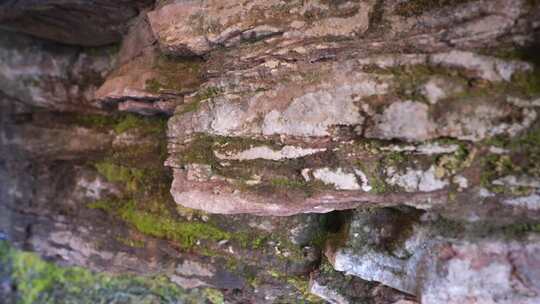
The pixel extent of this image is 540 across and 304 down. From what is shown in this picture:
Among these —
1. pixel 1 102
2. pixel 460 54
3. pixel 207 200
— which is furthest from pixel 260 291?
pixel 1 102

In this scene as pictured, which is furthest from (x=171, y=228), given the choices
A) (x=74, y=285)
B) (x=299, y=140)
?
(x=74, y=285)

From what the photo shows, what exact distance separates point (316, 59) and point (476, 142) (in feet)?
3.71

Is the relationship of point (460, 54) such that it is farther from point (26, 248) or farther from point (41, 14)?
point (26, 248)

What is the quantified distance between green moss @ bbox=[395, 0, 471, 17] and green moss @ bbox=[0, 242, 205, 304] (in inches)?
149

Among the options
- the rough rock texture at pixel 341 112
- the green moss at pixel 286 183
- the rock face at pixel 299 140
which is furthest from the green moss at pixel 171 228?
the green moss at pixel 286 183

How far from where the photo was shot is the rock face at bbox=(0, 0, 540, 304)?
2.38 meters

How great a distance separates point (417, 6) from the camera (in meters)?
2.55

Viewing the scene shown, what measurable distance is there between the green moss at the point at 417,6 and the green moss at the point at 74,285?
379cm

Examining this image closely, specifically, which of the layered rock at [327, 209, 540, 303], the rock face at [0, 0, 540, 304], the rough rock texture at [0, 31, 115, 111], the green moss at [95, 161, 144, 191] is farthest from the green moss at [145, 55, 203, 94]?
the layered rock at [327, 209, 540, 303]

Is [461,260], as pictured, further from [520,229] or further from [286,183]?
[286,183]

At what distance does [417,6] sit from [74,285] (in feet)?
18.3

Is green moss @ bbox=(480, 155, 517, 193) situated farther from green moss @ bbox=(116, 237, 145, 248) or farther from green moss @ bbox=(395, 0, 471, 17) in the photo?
green moss @ bbox=(116, 237, 145, 248)

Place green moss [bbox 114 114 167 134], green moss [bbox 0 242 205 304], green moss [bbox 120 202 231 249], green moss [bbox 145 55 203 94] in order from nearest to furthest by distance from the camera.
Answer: green moss [bbox 145 55 203 94] → green moss [bbox 120 202 231 249] → green moss [bbox 114 114 167 134] → green moss [bbox 0 242 205 304]

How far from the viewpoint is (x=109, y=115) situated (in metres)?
4.42
